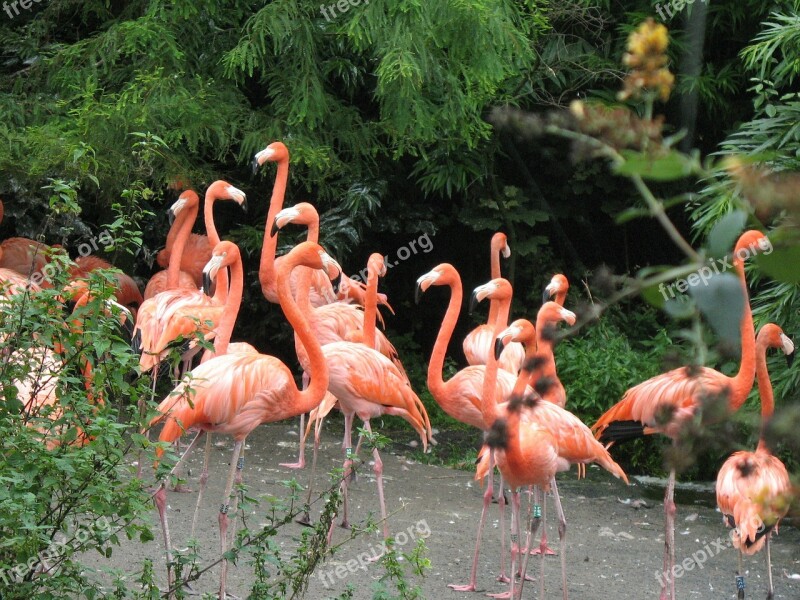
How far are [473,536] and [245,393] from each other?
156 centimetres

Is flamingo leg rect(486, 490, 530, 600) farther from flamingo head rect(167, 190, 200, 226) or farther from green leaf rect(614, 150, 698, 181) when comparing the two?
green leaf rect(614, 150, 698, 181)

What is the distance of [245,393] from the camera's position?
3947 millimetres

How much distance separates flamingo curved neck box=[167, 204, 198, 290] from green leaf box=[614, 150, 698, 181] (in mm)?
5715

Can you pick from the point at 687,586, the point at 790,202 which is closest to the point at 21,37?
the point at 687,586

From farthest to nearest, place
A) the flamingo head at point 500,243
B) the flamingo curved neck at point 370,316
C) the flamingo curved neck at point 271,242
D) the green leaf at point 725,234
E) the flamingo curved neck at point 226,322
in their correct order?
the flamingo head at point 500,243 < the flamingo curved neck at point 271,242 < the flamingo curved neck at point 370,316 < the flamingo curved neck at point 226,322 < the green leaf at point 725,234

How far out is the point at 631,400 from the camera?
190 inches

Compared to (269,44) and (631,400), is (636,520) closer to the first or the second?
(631,400)

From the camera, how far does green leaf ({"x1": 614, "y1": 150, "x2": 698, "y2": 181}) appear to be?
22.9 inches

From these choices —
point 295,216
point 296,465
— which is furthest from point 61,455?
point 296,465

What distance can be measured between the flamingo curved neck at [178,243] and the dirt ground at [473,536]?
107 centimetres

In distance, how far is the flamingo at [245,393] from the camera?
384 centimetres

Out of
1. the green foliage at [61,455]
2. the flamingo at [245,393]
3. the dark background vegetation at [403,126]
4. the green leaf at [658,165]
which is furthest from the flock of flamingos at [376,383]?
the green leaf at [658,165]

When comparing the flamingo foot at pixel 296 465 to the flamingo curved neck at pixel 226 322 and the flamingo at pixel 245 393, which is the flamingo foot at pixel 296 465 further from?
the flamingo at pixel 245 393

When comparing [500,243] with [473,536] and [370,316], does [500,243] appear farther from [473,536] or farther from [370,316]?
[473,536]
